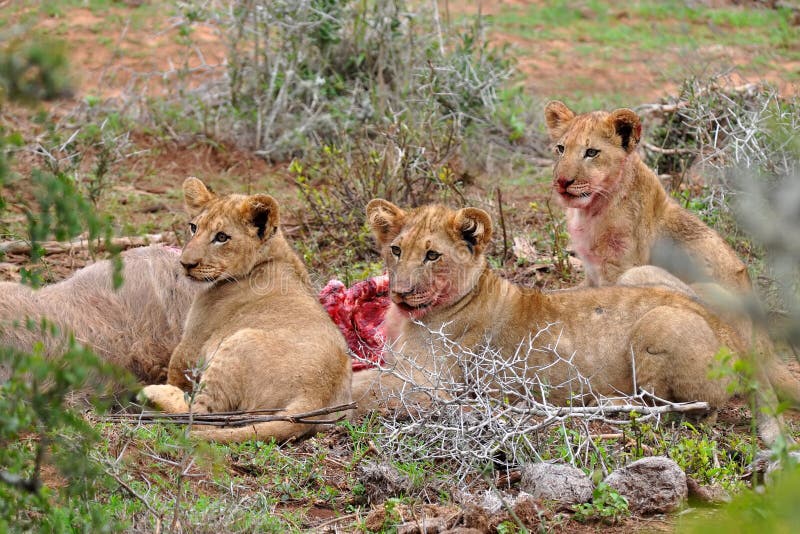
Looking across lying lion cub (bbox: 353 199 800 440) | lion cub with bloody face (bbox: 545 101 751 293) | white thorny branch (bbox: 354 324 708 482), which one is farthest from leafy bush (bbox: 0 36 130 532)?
lion cub with bloody face (bbox: 545 101 751 293)

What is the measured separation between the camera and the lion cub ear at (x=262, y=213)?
6.86 m

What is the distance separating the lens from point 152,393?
6238 mm

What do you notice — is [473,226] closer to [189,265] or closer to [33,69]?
[189,265]

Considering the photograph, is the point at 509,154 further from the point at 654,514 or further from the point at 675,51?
the point at 654,514

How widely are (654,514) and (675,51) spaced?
1315cm

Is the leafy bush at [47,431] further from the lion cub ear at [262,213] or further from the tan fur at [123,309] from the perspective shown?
the lion cub ear at [262,213]

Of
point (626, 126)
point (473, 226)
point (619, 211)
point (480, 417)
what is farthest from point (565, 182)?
point (480, 417)

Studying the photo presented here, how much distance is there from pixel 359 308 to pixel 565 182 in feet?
5.51

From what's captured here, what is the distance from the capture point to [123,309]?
7.07 meters

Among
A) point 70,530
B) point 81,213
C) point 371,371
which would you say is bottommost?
point 371,371

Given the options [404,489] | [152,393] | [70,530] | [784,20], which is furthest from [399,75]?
[784,20]

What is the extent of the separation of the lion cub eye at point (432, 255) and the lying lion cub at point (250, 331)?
70cm

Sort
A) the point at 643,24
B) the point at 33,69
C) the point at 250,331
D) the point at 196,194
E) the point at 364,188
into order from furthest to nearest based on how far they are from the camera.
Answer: the point at 643,24 → the point at 364,188 → the point at 196,194 → the point at 250,331 → the point at 33,69

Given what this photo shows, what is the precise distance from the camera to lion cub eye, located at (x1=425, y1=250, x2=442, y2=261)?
258 inches
